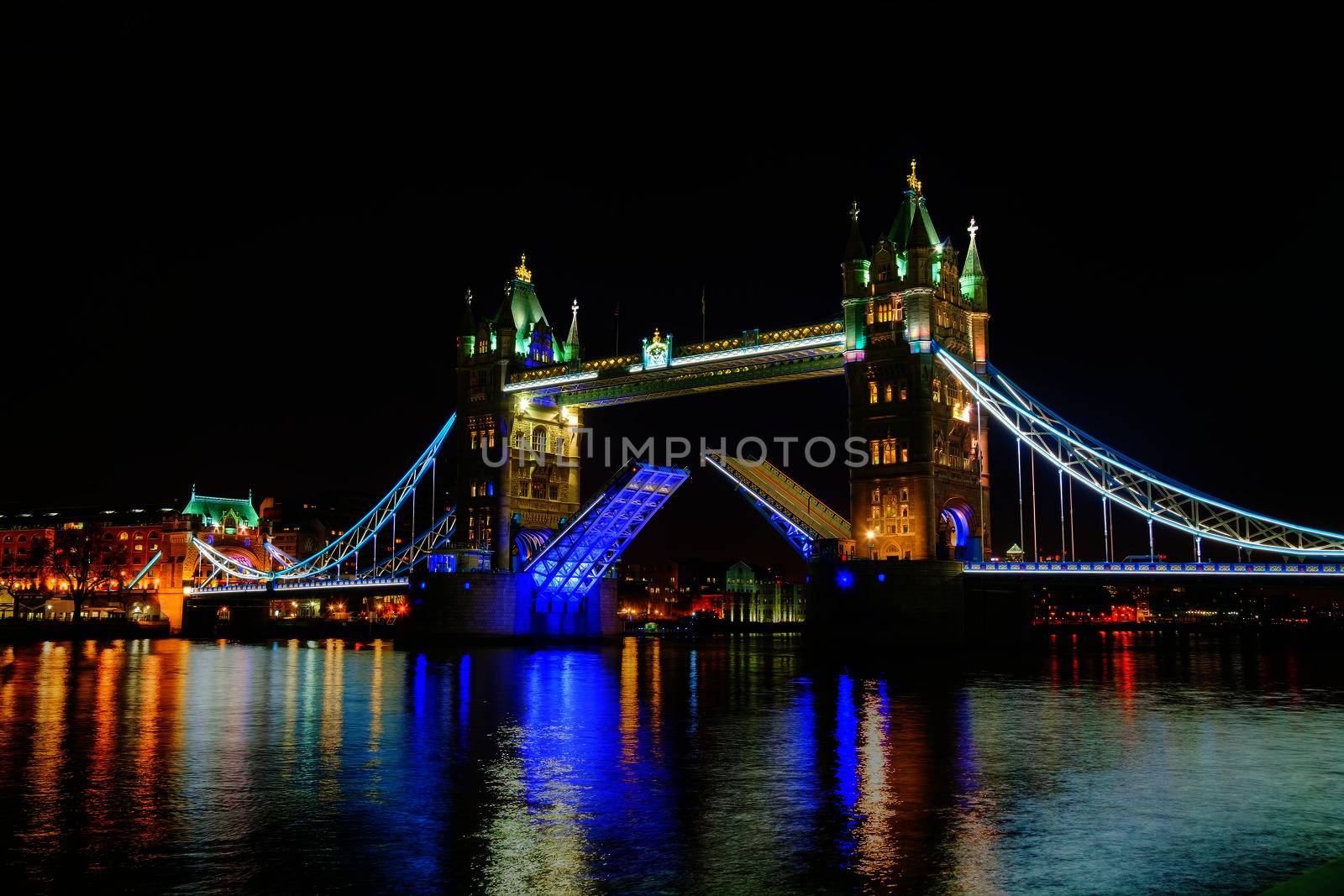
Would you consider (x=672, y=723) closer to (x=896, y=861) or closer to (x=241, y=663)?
(x=896, y=861)

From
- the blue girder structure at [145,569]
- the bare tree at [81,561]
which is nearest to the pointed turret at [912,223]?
the bare tree at [81,561]

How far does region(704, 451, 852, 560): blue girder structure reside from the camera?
181ft

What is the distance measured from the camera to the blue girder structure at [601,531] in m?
56.1

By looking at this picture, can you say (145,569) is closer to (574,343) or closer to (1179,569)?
(574,343)

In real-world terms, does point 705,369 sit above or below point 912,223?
below

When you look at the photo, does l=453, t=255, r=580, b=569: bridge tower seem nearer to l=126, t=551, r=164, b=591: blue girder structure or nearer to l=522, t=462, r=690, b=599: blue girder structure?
l=522, t=462, r=690, b=599: blue girder structure

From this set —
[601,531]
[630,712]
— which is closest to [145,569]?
[601,531]

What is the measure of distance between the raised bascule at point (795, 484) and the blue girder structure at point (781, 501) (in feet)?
Result: 0.30

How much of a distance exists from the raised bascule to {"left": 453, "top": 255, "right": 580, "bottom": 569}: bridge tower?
4.2 inches

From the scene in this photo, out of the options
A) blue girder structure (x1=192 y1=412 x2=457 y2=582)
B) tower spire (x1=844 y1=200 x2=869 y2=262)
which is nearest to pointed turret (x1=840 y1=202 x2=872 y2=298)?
tower spire (x1=844 y1=200 x2=869 y2=262)

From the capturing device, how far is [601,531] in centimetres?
6012

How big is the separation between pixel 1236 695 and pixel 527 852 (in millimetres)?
Result: 26417

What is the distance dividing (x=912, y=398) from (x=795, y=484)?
27.5ft

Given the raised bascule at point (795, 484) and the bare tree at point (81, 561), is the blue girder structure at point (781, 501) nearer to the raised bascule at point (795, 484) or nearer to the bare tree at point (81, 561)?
the raised bascule at point (795, 484)
